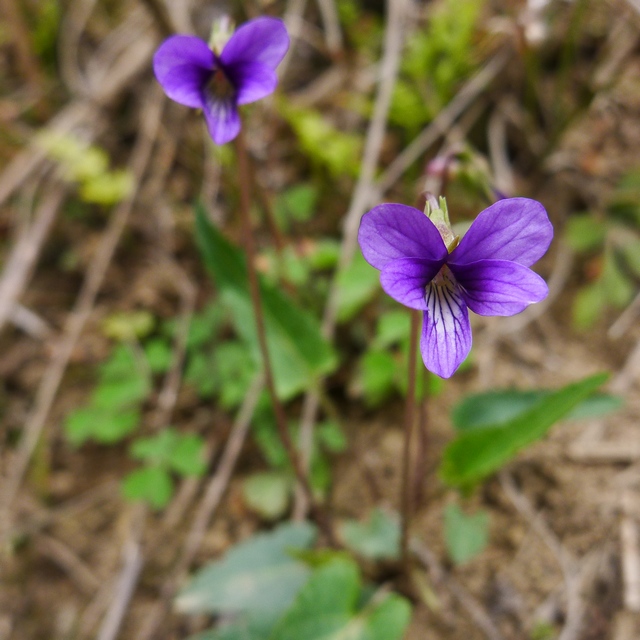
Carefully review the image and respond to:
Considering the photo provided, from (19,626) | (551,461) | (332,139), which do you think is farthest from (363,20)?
(19,626)

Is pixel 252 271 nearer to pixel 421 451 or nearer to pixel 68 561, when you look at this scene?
pixel 421 451

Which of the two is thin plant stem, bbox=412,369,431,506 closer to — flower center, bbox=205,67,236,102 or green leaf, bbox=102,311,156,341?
flower center, bbox=205,67,236,102

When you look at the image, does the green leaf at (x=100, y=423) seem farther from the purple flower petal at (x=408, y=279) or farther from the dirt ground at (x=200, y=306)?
the purple flower petal at (x=408, y=279)

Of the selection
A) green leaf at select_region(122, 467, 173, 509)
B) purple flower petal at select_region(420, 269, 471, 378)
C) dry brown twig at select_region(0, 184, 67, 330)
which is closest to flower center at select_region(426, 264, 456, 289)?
purple flower petal at select_region(420, 269, 471, 378)

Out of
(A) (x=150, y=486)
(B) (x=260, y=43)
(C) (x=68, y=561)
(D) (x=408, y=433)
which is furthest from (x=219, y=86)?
(C) (x=68, y=561)

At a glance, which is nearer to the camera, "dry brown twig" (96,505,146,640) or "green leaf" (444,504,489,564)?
"green leaf" (444,504,489,564)
